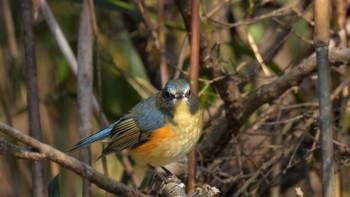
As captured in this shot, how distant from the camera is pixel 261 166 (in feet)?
13.8

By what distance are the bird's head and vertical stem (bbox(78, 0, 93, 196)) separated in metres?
0.37

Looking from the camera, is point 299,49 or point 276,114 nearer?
point 276,114

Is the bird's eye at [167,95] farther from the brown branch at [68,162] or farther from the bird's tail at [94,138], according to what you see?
the brown branch at [68,162]

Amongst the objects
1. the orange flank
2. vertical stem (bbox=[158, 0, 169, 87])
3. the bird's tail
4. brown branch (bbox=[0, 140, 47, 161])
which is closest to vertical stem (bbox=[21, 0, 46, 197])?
the bird's tail

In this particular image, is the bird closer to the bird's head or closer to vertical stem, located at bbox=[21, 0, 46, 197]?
the bird's head

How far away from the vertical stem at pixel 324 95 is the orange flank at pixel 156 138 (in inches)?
43.5

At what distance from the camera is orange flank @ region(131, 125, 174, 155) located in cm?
388

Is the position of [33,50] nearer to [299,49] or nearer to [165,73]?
[165,73]

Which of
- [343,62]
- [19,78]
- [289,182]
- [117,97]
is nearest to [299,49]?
[289,182]

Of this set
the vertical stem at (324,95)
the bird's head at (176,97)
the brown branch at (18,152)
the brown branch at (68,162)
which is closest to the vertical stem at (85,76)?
the bird's head at (176,97)

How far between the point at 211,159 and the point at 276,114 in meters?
0.49

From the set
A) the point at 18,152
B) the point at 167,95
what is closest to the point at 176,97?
the point at 167,95

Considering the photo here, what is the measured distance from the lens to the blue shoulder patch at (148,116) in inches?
155

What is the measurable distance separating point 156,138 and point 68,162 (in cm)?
150
